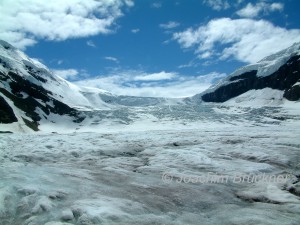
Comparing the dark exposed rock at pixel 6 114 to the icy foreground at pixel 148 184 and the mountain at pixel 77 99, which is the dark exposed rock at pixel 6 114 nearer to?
the mountain at pixel 77 99

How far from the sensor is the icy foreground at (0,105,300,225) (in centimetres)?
1148

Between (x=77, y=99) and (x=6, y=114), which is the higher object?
(x=77, y=99)

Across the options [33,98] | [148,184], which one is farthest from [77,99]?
[148,184]

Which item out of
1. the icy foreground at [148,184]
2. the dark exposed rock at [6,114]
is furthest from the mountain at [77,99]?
the icy foreground at [148,184]

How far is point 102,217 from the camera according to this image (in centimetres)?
1080

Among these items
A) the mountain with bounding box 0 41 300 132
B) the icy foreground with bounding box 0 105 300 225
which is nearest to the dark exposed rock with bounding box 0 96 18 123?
the mountain with bounding box 0 41 300 132

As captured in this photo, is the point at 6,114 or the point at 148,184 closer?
the point at 148,184

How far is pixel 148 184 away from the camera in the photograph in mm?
16266

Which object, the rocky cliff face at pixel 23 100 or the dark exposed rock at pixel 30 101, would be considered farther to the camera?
the dark exposed rock at pixel 30 101

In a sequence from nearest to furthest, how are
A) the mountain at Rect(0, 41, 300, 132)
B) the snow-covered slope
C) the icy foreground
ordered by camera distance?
the icy foreground → the snow-covered slope → the mountain at Rect(0, 41, 300, 132)

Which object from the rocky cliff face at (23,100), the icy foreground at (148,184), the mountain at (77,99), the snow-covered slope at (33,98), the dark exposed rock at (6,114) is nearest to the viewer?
the icy foreground at (148,184)

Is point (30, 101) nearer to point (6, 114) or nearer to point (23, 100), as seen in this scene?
point (23, 100)

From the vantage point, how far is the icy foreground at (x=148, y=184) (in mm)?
11484

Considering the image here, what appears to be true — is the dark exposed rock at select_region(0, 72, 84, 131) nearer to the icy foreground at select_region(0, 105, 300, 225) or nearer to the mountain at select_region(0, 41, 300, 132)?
the mountain at select_region(0, 41, 300, 132)
